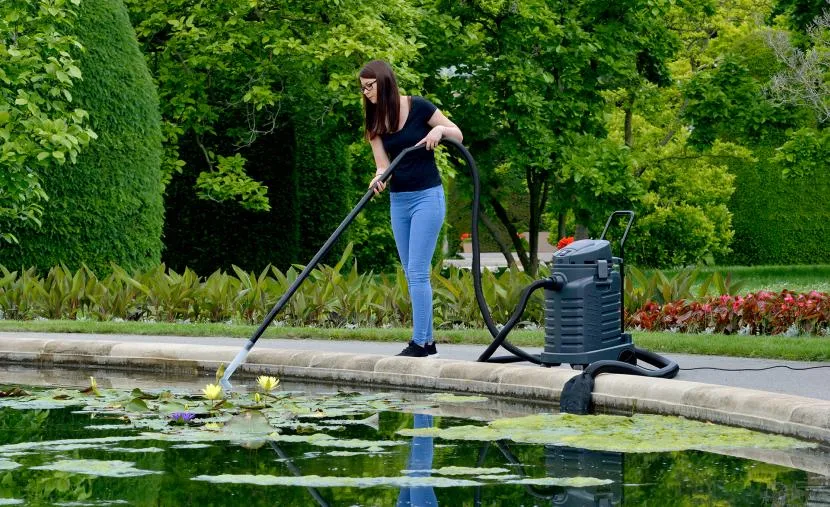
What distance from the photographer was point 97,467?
16.3 ft

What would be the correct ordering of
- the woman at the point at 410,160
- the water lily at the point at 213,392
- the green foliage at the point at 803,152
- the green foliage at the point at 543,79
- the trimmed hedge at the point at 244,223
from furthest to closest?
1. the trimmed hedge at the point at 244,223
2. the green foliage at the point at 543,79
3. the green foliage at the point at 803,152
4. the woman at the point at 410,160
5. the water lily at the point at 213,392

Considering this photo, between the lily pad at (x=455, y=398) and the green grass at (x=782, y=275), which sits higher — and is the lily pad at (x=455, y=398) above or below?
below

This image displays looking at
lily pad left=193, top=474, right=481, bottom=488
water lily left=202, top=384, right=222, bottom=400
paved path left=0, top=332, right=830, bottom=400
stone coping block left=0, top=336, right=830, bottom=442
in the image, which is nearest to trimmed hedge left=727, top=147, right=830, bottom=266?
paved path left=0, top=332, right=830, bottom=400

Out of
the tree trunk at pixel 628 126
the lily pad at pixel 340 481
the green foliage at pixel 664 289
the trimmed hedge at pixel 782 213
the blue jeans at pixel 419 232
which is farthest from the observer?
the trimmed hedge at pixel 782 213

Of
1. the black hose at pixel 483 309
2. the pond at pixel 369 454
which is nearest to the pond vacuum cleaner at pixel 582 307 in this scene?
the black hose at pixel 483 309

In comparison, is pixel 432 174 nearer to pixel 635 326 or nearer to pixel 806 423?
pixel 806 423

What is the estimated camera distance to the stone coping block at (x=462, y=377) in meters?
5.81

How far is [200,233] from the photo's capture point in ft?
68.0

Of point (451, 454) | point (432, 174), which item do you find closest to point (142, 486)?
point (451, 454)

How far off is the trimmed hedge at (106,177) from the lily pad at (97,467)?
31.0 ft

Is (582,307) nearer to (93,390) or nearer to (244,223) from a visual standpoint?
(93,390)

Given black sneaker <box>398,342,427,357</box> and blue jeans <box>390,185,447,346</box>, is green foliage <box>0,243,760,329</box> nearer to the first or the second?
black sneaker <box>398,342,427,357</box>

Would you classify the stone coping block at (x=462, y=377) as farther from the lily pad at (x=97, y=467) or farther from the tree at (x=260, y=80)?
the tree at (x=260, y=80)

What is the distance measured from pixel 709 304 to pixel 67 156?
7.23 metres
